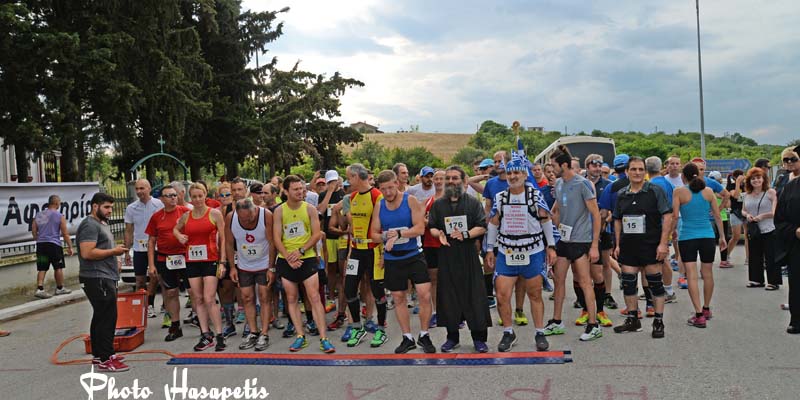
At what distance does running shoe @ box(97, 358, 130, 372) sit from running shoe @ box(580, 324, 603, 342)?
4796 mm

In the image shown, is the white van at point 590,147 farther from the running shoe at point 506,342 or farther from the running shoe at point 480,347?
the running shoe at point 480,347

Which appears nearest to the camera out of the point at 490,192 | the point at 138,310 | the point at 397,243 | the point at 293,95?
the point at 397,243

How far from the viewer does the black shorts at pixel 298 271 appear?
653 cm

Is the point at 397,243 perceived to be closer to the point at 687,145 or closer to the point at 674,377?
the point at 674,377

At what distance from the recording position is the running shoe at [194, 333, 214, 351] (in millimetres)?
6742

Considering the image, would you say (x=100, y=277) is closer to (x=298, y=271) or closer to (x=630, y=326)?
(x=298, y=271)

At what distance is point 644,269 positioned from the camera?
662 centimetres

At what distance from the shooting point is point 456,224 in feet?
19.9

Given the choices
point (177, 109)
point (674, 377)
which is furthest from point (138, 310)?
point (177, 109)

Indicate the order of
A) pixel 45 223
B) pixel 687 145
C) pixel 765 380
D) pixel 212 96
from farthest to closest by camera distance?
pixel 687 145, pixel 212 96, pixel 45 223, pixel 765 380

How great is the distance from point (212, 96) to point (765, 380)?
29.8 metres

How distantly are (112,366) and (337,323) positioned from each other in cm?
267

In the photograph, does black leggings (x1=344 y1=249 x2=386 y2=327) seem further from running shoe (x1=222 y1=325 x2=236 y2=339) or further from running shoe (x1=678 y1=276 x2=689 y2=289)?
running shoe (x1=678 y1=276 x2=689 y2=289)

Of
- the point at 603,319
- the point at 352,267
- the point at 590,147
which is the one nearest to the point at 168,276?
A: the point at 352,267
